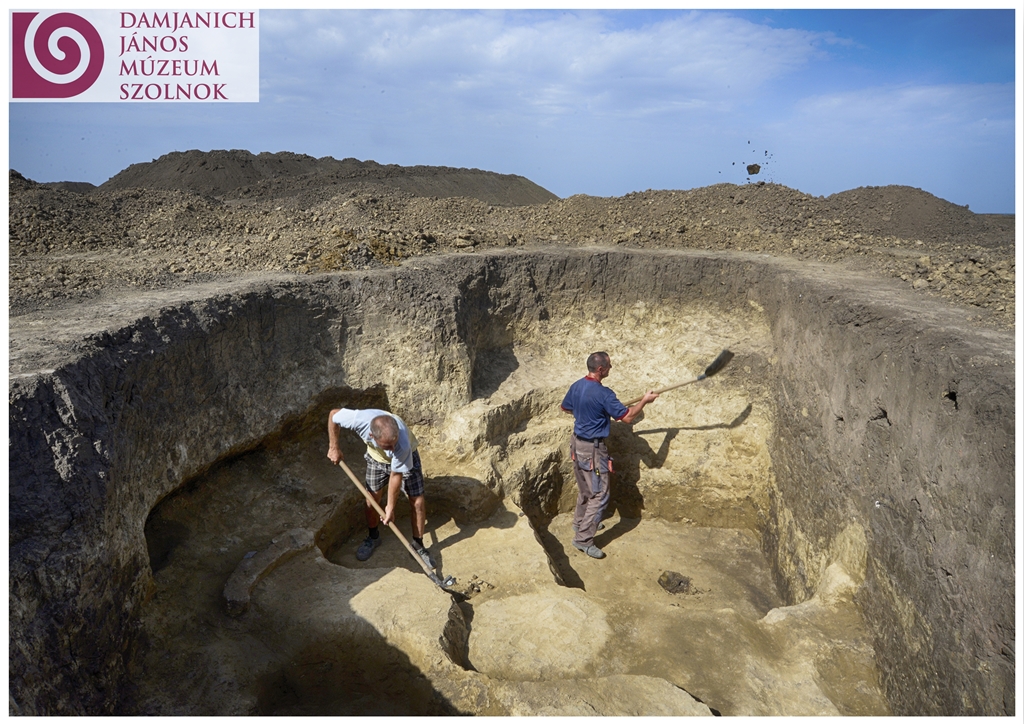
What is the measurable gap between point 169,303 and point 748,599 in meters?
6.28

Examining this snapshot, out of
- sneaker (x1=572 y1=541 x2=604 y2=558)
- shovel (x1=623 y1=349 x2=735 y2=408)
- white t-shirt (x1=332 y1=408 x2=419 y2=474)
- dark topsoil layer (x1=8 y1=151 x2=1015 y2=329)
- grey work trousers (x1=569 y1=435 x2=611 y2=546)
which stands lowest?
sneaker (x1=572 y1=541 x2=604 y2=558)

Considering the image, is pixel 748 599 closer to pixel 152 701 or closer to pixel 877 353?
pixel 877 353

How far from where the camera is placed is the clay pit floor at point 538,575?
4.27 metres

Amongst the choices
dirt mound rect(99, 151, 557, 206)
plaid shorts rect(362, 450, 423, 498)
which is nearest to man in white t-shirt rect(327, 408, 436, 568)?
plaid shorts rect(362, 450, 423, 498)

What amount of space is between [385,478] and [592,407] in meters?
2.16

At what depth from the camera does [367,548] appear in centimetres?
605

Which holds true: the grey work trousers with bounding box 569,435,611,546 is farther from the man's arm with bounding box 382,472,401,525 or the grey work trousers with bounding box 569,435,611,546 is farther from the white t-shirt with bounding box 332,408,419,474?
the man's arm with bounding box 382,472,401,525

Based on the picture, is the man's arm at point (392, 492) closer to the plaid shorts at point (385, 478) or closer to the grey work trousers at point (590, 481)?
the plaid shorts at point (385, 478)

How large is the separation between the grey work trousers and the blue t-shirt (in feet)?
0.53

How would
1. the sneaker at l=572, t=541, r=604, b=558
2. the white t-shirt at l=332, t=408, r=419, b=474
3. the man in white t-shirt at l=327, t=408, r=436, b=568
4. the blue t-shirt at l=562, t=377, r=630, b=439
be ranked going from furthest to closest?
the sneaker at l=572, t=541, r=604, b=558
the blue t-shirt at l=562, t=377, r=630, b=439
the white t-shirt at l=332, t=408, r=419, b=474
the man in white t-shirt at l=327, t=408, r=436, b=568

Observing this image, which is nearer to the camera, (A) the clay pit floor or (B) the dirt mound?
(A) the clay pit floor

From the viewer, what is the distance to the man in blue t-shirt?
244 inches

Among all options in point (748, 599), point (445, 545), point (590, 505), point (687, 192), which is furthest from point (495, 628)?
point (687, 192)

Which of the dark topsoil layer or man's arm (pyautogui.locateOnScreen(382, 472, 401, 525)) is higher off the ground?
the dark topsoil layer
